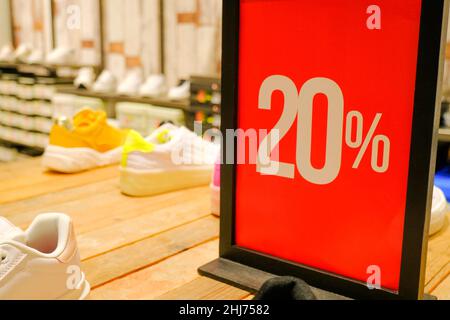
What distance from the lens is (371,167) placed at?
108cm

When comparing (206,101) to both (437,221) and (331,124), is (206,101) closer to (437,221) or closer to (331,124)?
(437,221)

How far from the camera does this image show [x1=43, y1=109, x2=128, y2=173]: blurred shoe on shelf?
2.22 m

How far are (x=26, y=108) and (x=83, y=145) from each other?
7.57 ft

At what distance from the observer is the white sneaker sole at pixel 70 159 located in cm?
222

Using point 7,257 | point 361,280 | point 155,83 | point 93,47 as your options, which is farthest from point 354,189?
point 93,47

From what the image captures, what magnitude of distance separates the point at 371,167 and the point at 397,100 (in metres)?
0.15

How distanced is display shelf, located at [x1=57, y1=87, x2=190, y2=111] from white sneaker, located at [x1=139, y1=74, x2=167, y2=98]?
0.15 ft

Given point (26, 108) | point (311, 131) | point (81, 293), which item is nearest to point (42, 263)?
point (81, 293)

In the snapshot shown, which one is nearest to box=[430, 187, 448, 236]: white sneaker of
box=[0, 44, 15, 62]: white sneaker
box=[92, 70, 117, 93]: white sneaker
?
box=[92, 70, 117, 93]: white sneaker

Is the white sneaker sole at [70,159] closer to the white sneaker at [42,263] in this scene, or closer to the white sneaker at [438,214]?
the white sneaker at [42,263]

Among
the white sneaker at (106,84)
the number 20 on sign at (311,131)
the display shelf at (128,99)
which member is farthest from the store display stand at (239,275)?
the white sneaker at (106,84)

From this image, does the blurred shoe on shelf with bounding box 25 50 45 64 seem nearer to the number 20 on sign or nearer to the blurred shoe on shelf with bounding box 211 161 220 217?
the blurred shoe on shelf with bounding box 211 161 220 217

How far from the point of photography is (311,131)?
114cm
